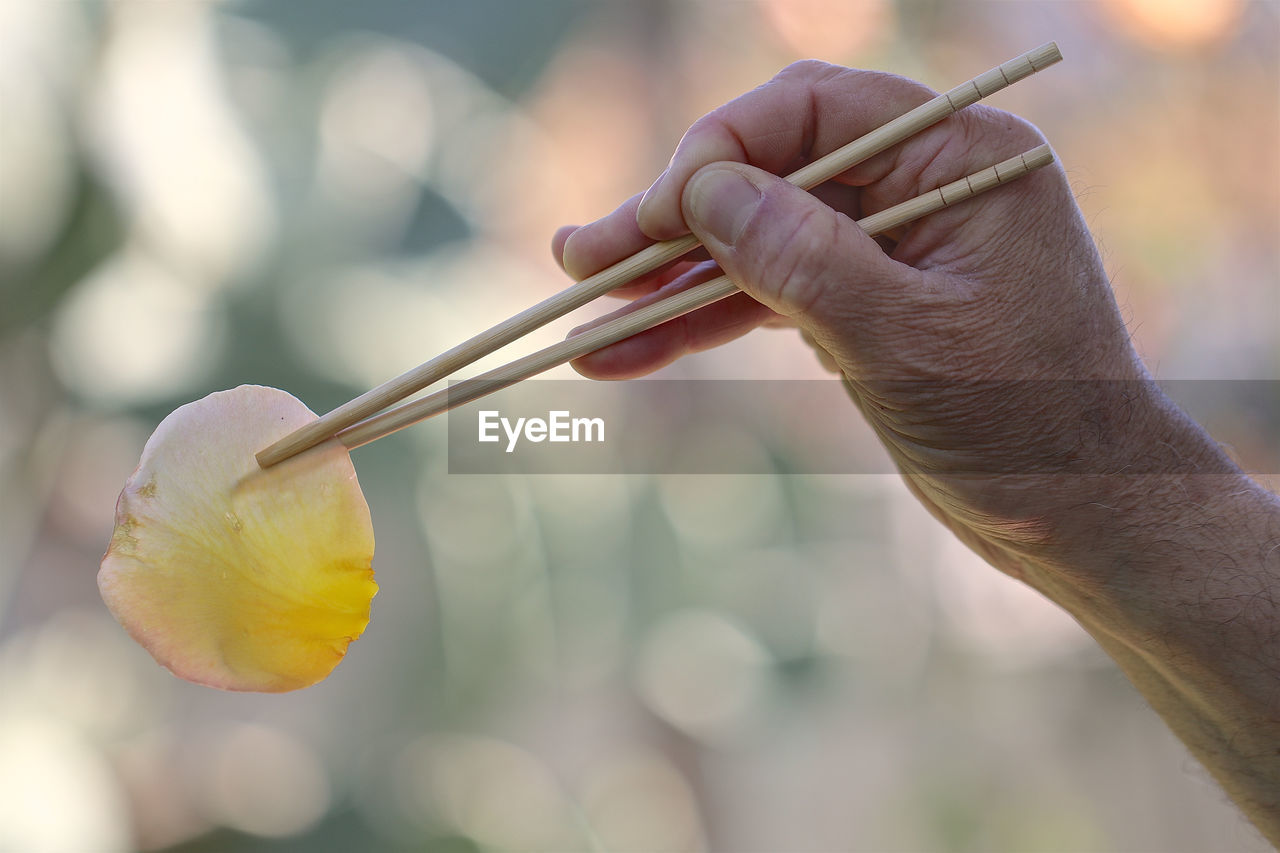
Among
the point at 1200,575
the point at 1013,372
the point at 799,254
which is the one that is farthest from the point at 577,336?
the point at 1200,575

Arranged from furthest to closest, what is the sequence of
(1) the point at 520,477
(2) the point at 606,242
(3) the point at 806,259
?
(1) the point at 520,477
(2) the point at 606,242
(3) the point at 806,259

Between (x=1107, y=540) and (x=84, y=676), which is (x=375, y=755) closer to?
(x=84, y=676)

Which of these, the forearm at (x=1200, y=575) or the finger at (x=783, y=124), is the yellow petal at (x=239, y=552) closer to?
the finger at (x=783, y=124)

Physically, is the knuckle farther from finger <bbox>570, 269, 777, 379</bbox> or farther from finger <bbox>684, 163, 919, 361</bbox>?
finger <bbox>570, 269, 777, 379</bbox>

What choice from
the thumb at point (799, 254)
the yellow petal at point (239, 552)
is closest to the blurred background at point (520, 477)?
the yellow petal at point (239, 552)

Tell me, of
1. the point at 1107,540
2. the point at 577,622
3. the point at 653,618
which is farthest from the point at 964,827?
the point at 1107,540

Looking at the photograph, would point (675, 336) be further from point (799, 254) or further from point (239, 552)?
point (239, 552)

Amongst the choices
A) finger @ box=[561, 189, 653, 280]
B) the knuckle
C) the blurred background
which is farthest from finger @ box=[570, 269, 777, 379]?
the blurred background
